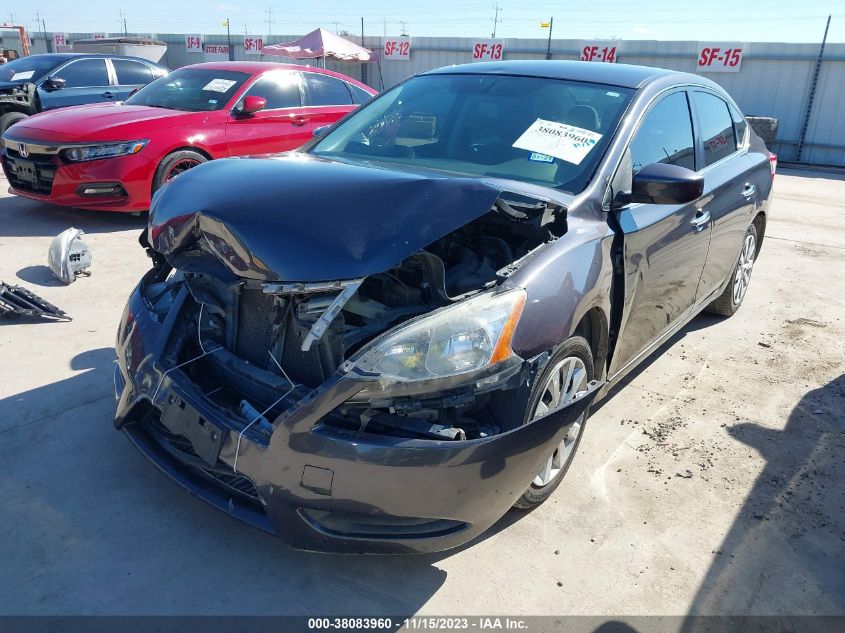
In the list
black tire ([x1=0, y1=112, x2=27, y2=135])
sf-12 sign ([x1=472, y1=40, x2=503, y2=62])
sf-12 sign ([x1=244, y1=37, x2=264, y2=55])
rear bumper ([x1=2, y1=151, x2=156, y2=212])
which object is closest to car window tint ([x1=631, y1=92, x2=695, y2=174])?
rear bumper ([x1=2, y1=151, x2=156, y2=212])

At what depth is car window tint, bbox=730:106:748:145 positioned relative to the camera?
15.4ft

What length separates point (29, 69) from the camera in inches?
403

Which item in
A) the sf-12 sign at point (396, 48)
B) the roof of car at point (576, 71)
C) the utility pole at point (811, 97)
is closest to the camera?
the roof of car at point (576, 71)

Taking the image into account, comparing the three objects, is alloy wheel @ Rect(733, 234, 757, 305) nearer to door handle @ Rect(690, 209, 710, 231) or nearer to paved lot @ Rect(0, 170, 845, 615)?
paved lot @ Rect(0, 170, 845, 615)

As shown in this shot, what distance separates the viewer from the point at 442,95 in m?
3.75

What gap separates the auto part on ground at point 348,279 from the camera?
216cm

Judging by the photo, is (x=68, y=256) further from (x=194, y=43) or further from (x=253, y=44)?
(x=194, y=43)

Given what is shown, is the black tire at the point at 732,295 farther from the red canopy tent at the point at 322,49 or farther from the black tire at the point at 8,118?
the red canopy tent at the point at 322,49

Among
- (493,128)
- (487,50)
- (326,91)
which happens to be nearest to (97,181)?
(326,91)

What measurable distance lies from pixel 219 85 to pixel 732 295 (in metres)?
5.79

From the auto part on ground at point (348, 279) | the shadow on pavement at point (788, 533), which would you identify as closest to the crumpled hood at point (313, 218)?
the auto part on ground at point (348, 279)

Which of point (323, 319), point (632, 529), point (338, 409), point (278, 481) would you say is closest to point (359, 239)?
point (323, 319)

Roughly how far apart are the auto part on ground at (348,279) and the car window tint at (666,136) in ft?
3.02

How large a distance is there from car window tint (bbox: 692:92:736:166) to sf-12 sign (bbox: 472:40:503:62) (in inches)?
618
